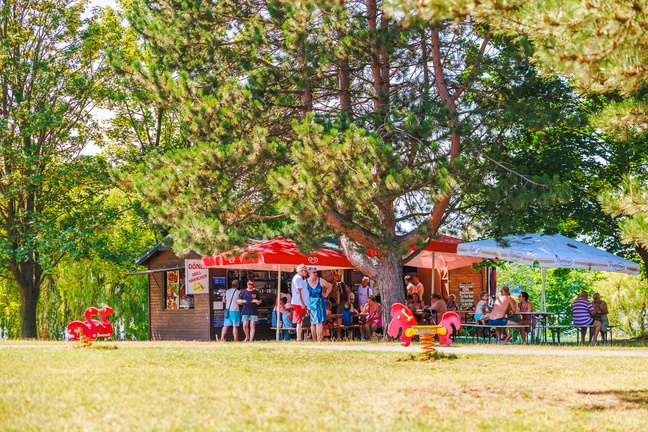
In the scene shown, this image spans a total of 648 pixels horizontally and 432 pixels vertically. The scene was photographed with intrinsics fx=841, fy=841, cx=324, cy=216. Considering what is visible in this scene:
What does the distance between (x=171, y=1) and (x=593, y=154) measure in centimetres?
1290

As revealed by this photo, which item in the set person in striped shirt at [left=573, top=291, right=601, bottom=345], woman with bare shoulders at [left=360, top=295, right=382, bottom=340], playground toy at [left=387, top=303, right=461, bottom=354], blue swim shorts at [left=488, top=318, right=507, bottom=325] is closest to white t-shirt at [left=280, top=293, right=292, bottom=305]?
woman with bare shoulders at [left=360, top=295, right=382, bottom=340]

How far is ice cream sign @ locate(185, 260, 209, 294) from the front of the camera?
24922 mm

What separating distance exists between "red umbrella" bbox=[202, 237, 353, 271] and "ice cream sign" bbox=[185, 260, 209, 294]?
3395 mm

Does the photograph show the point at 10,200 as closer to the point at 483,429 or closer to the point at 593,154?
the point at 593,154

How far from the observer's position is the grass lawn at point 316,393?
718 cm

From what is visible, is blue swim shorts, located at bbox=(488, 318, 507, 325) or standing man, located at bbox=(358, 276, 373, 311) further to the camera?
standing man, located at bbox=(358, 276, 373, 311)

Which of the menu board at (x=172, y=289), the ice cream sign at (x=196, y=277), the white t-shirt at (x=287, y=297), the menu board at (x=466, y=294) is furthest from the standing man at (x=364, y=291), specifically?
the menu board at (x=466, y=294)

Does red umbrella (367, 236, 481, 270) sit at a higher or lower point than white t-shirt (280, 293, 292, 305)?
higher

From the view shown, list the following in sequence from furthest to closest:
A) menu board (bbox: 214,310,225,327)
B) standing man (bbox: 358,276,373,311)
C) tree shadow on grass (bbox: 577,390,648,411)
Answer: menu board (bbox: 214,310,225,327) < standing man (bbox: 358,276,373,311) < tree shadow on grass (bbox: 577,390,648,411)

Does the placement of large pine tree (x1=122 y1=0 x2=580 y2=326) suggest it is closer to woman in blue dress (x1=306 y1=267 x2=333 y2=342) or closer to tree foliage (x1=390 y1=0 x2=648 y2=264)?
woman in blue dress (x1=306 y1=267 x2=333 y2=342)

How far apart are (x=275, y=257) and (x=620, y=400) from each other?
11708mm

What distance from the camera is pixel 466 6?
770 cm

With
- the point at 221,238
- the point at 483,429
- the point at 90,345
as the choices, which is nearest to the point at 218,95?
the point at 221,238

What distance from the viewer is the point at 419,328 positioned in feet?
42.7
